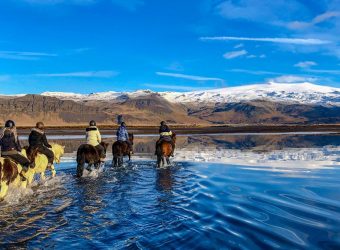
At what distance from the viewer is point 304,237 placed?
845 centimetres

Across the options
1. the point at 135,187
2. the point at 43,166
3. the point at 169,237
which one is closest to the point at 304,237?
the point at 169,237

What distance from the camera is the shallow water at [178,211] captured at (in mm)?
8180

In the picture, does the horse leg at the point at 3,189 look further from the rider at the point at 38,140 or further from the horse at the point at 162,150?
the horse at the point at 162,150

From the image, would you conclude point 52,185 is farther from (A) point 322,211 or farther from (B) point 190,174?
(A) point 322,211

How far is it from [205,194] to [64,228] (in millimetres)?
5532

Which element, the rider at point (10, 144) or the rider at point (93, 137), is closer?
the rider at point (10, 144)

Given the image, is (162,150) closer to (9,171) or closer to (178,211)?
(9,171)

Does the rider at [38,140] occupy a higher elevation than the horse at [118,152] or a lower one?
higher

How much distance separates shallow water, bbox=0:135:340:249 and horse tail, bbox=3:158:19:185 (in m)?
0.56

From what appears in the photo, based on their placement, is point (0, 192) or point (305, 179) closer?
point (0, 192)

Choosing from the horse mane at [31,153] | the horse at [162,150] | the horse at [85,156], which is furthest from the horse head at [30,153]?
the horse at [162,150]

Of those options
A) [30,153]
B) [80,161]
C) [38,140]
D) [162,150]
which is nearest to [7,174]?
[30,153]

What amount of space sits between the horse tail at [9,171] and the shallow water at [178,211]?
0.56m

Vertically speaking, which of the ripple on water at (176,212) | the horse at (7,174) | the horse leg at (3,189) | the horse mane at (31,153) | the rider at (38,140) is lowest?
the ripple on water at (176,212)
